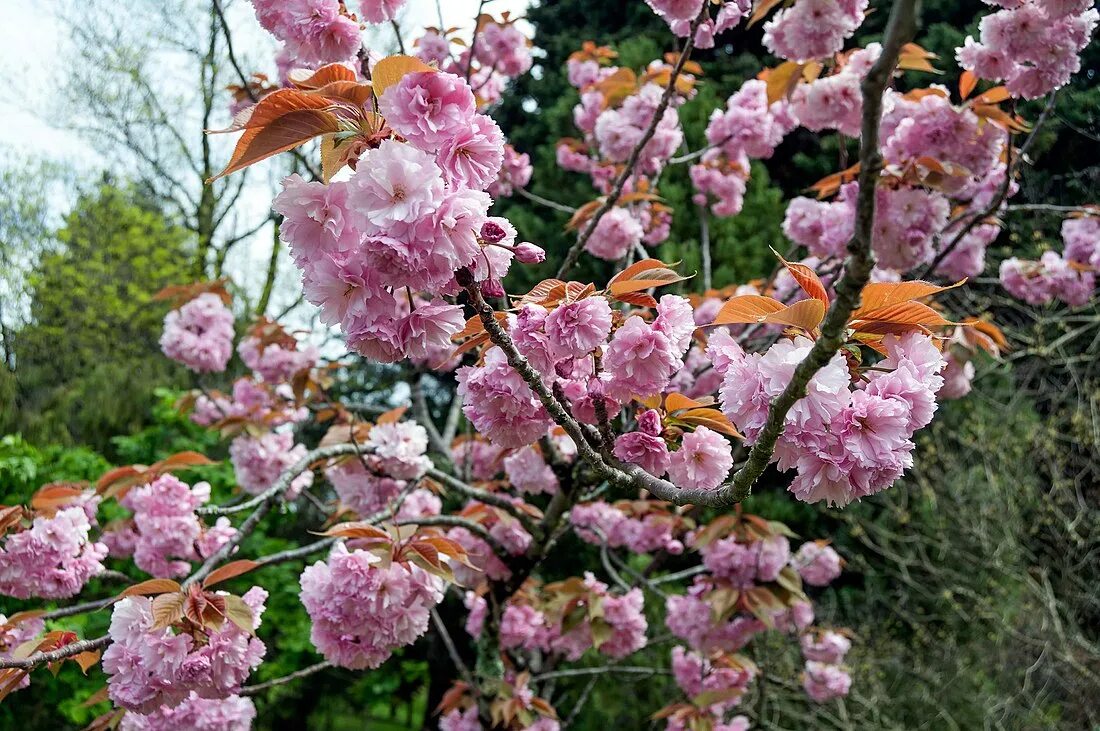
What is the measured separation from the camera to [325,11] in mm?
1550

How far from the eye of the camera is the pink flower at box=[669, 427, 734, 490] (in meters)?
1.27

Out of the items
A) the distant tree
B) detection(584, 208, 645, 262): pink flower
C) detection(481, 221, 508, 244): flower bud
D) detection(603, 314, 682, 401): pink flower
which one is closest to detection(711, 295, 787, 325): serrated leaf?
detection(603, 314, 682, 401): pink flower

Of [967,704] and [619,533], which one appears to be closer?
[619,533]

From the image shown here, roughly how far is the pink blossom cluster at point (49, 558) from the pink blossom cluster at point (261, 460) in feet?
4.62

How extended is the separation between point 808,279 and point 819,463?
0.23 meters

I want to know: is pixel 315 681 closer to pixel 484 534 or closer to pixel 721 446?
pixel 484 534

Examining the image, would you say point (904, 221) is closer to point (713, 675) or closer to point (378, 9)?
point (378, 9)

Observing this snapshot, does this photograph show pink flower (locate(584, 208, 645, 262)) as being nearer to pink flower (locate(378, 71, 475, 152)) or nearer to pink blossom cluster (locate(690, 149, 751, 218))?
pink blossom cluster (locate(690, 149, 751, 218))

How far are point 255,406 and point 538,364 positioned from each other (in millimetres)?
2443

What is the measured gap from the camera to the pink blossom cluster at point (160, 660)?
1.30m

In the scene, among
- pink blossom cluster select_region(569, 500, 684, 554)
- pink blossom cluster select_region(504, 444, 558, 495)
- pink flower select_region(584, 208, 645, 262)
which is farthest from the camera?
pink blossom cluster select_region(569, 500, 684, 554)

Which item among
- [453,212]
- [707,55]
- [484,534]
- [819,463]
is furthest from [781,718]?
[707,55]

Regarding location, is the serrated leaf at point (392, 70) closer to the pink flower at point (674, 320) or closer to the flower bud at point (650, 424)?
the pink flower at point (674, 320)

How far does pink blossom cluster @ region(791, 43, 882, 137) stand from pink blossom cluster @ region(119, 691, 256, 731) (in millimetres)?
2364
